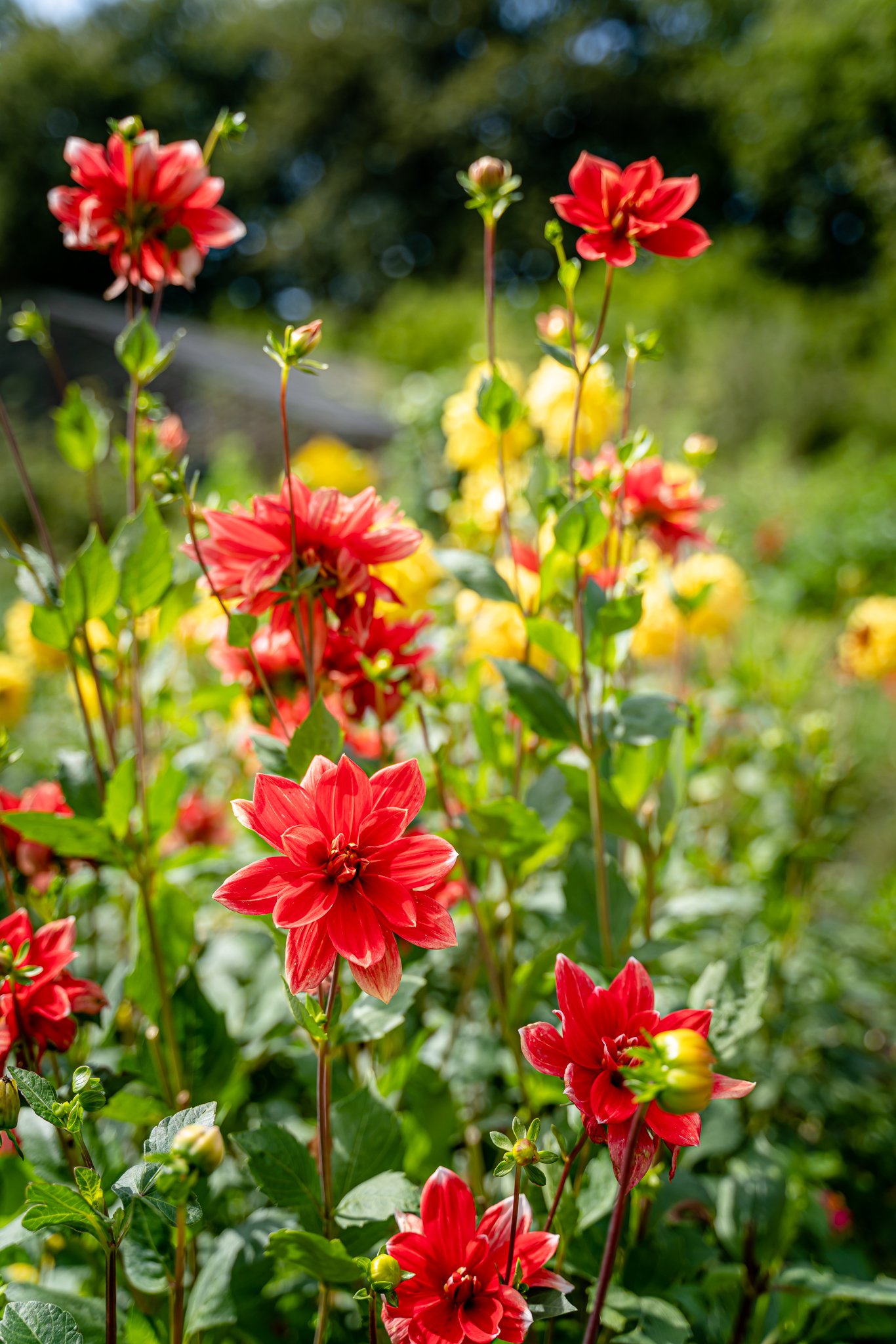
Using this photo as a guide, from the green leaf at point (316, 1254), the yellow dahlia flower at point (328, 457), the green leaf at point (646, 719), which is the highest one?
the yellow dahlia flower at point (328, 457)

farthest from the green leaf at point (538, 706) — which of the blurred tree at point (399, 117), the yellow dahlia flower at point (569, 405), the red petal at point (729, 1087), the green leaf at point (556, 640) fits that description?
the blurred tree at point (399, 117)

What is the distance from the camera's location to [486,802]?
1.83ft

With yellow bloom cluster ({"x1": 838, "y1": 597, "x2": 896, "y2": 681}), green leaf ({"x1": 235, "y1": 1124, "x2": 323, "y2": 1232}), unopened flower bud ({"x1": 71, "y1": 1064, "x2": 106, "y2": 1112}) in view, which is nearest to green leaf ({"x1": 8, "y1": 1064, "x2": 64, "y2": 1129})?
unopened flower bud ({"x1": 71, "y1": 1064, "x2": 106, "y2": 1112})

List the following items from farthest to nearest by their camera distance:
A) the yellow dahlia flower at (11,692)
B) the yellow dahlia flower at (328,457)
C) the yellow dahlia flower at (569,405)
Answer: the yellow dahlia flower at (328,457) < the yellow dahlia flower at (11,692) < the yellow dahlia flower at (569,405)

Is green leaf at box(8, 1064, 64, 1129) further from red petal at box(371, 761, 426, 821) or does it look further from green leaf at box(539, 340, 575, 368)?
green leaf at box(539, 340, 575, 368)

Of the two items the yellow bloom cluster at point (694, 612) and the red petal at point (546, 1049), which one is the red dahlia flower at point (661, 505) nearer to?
the yellow bloom cluster at point (694, 612)

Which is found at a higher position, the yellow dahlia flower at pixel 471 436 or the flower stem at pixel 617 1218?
the yellow dahlia flower at pixel 471 436

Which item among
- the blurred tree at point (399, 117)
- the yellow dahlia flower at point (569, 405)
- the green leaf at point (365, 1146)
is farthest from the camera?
the blurred tree at point (399, 117)

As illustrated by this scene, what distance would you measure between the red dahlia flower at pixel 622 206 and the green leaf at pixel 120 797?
443mm

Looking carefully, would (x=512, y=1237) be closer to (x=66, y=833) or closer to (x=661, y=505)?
(x=66, y=833)

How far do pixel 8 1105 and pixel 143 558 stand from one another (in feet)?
1.10

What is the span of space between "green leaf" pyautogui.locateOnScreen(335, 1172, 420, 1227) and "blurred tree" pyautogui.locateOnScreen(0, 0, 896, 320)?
39.7 feet

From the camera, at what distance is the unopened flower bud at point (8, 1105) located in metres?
0.41

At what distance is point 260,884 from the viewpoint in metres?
0.37
